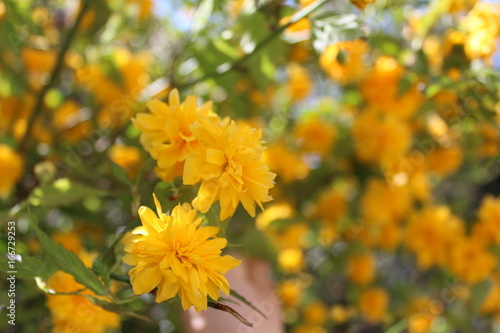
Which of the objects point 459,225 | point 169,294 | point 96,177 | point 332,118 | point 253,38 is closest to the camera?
point 169,294

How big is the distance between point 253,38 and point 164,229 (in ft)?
1.23

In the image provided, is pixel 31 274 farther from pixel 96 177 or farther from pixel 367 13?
pixel 367 13

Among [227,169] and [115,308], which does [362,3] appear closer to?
[227,169]

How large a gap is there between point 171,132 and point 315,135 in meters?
0.76

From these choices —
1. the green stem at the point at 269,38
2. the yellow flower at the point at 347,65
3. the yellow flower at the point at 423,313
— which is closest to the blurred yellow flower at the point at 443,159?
the yellow flower at the point at 347,65

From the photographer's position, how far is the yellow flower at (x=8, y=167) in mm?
831

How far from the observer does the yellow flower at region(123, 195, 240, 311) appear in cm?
37

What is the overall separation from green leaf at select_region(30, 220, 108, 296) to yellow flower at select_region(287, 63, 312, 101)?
89 cm

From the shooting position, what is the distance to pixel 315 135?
117 centimetres

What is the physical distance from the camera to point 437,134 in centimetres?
120

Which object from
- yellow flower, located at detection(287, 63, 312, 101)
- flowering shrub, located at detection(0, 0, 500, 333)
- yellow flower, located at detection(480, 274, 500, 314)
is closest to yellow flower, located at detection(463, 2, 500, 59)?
flowering shrub, located at detection(0, 0, 500, 333)

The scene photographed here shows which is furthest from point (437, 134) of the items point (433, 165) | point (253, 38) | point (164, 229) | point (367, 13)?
point (164, 229)

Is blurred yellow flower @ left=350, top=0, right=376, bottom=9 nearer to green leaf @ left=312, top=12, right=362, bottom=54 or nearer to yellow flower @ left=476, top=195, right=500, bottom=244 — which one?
green leaf @ left=312, top=12, right=362, bottom=54

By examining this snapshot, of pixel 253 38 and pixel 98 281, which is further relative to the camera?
pixel 253 38
